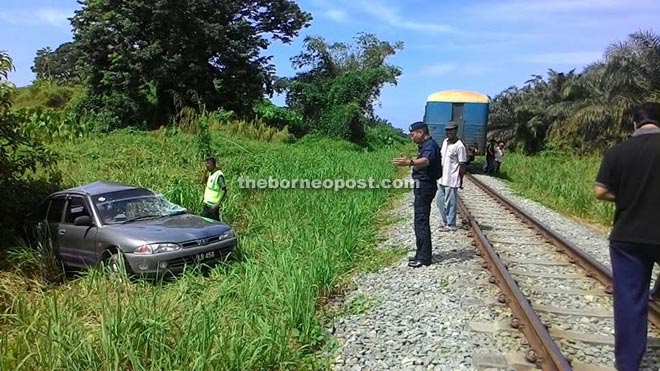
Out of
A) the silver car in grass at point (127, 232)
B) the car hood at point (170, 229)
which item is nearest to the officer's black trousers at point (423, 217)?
the silver car in grass at point (127, 232)

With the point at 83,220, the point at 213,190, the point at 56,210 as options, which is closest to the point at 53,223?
the point at 56,210

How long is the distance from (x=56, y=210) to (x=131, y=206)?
1314 mm

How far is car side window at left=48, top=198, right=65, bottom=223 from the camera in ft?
27.7

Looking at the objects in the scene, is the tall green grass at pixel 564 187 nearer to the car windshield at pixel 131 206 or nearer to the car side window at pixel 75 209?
the car windshield at pixel 131 206

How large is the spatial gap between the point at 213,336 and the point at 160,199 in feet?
17.1

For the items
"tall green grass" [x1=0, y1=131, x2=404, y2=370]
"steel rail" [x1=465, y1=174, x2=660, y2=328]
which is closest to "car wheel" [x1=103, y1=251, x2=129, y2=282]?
"tall green grass" [x1=0, y1=131, x2=404, y2=370]

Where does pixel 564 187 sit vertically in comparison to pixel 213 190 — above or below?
below

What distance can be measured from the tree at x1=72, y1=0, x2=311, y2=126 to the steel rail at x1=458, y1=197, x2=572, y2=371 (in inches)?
938

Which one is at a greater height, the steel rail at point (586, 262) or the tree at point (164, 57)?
the tree at point (164, 57)

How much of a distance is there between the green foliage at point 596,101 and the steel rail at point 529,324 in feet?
58.7

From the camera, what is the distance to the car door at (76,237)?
7.57 m

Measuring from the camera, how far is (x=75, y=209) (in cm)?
815

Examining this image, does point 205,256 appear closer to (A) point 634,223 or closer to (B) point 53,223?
(B) point 53,223

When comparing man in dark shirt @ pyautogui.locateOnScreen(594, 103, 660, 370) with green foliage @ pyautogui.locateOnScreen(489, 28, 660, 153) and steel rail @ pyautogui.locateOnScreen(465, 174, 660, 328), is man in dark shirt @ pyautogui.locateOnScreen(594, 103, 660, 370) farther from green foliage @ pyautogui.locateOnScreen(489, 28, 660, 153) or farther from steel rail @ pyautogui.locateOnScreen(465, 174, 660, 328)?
green foliage @ pyautogui.locateOnScreen(489, 28, 660, 153)
